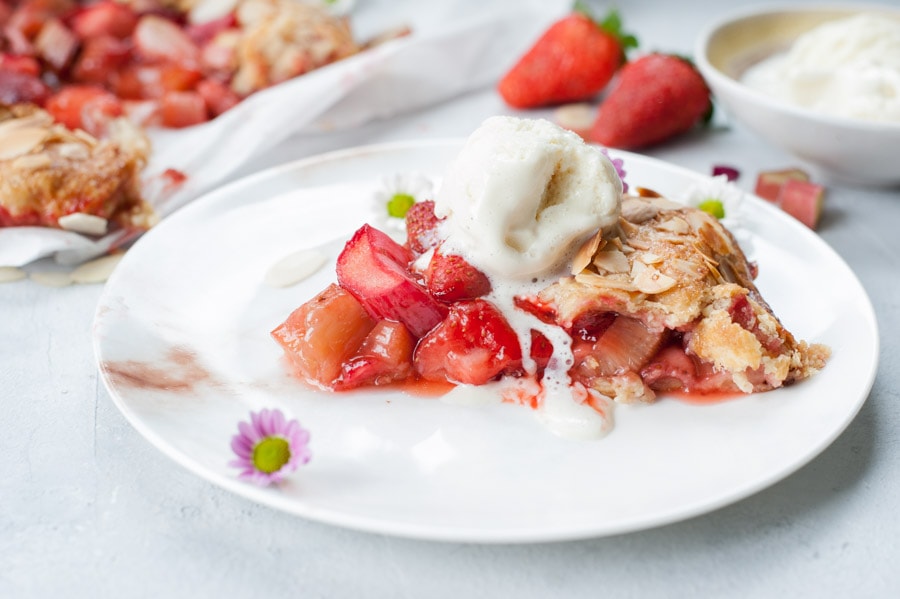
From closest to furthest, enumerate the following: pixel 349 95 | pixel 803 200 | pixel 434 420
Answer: pixel 434 420 → pixel 803 200 → pixel 349 95

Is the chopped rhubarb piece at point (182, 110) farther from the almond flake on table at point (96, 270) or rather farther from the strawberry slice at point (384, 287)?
the strawberry slice at point (384, 287)

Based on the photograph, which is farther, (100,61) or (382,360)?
(100,61)

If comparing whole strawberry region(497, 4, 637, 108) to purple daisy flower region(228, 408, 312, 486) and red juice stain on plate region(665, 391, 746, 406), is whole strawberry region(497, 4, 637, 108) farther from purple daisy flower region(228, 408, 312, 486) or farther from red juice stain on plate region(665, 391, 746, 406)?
purple daisy flower region(228, 408, 312, 486)

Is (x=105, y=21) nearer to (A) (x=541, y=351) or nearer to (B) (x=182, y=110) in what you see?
(B) (x=182, y=110)

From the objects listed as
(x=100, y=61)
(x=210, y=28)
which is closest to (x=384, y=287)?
(x=100, y=61)

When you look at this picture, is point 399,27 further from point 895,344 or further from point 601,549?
point 601,549
